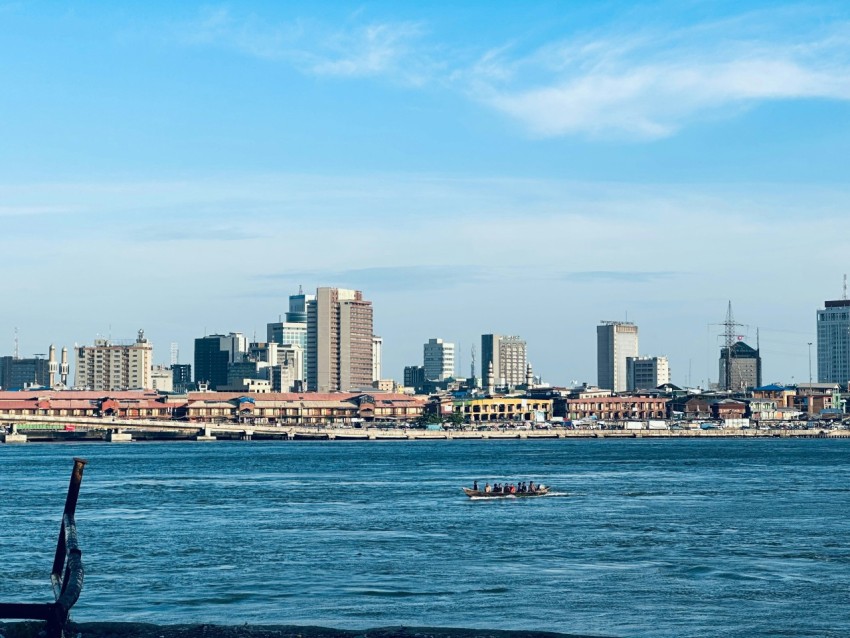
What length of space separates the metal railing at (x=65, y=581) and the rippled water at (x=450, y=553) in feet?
36.5

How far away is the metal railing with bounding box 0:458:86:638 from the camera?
29297 millimetres

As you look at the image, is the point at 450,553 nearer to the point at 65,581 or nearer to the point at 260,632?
the point at 260,632

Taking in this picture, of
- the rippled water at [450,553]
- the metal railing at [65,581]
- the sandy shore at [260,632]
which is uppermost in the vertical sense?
the metal railing at [65,581]

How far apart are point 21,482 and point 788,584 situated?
3046 inches

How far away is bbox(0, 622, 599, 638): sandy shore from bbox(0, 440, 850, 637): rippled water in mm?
2587

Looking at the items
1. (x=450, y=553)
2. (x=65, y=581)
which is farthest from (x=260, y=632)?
(x=450, y=553)

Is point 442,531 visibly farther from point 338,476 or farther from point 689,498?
point 338,476

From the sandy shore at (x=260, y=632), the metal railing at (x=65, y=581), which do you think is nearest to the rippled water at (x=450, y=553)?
the sandy shore at (x=260, y=632)

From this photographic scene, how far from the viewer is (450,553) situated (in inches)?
2274

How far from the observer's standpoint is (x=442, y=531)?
67.1m

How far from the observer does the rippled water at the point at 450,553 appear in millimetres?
43219

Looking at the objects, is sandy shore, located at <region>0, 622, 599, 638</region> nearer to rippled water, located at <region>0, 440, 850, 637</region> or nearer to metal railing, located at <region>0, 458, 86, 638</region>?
rippled water, located at <region>0, 440, 850, 637</region>

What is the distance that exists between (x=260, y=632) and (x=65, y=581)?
894cm

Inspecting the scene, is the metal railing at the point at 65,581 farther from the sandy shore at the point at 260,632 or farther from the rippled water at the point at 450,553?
the rippled water at the point at 450,553
